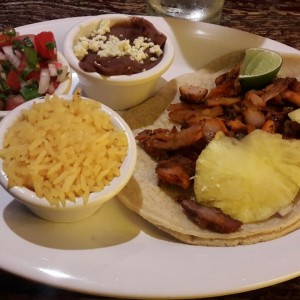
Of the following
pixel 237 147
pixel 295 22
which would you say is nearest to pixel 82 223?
pixel 237 147

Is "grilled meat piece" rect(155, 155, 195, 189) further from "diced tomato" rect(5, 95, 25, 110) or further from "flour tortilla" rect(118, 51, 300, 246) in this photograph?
"diced tomato" rect(5, 95, 25, 110)

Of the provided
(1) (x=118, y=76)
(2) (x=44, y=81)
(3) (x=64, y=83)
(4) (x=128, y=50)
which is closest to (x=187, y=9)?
(4) (x=128, y=50)

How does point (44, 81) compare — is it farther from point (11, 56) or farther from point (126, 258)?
point (126, 258)

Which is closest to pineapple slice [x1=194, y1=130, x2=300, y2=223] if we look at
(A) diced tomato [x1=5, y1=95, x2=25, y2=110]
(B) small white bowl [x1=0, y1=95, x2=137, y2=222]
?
(B) small white bowl [x1=0, y1=95, x2=137, y2=222]

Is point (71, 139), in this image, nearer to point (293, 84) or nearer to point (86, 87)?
point (86, 87)

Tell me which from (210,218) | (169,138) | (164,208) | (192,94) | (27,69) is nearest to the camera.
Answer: (210,218)

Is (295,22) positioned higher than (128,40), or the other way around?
(128,40)

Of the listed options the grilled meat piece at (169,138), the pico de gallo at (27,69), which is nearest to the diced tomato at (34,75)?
the pico de gallo at (27,69)
